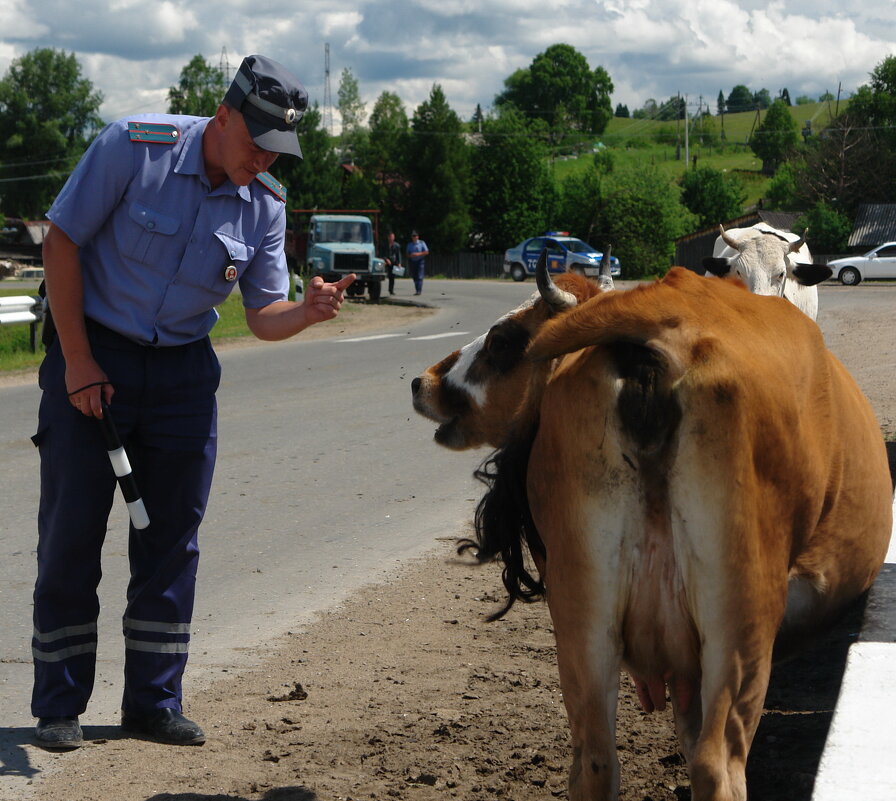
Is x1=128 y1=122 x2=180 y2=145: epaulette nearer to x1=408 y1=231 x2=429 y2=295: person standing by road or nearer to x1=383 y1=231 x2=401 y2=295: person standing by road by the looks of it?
x1=383 y1=231 x2=401 y2=295: person standing by road

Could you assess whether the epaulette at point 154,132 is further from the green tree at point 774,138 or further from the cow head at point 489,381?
the green tree at point 774,138

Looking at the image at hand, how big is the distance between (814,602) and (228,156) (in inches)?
93.0

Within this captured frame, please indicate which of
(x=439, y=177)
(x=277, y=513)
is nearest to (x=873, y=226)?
(x=439, y=177)

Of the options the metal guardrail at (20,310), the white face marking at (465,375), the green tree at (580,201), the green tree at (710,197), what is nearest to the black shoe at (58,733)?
the white face marking at (465,375)

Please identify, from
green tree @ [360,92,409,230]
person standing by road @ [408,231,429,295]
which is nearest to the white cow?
person standing by road @ [408,231,429,295]

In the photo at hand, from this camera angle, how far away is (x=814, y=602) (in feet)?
11.5

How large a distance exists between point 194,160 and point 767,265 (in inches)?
228

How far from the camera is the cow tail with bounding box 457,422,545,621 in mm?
3246

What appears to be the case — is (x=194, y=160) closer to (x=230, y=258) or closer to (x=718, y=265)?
(x=230, y=258)

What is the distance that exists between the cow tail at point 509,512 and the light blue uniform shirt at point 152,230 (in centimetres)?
126

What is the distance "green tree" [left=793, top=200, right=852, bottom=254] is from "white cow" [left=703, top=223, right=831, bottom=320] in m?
55.5

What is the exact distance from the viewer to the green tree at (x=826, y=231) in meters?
62.7

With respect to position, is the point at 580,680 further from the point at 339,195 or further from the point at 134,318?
the point at 339,195

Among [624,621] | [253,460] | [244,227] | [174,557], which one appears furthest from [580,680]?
[253,460]
